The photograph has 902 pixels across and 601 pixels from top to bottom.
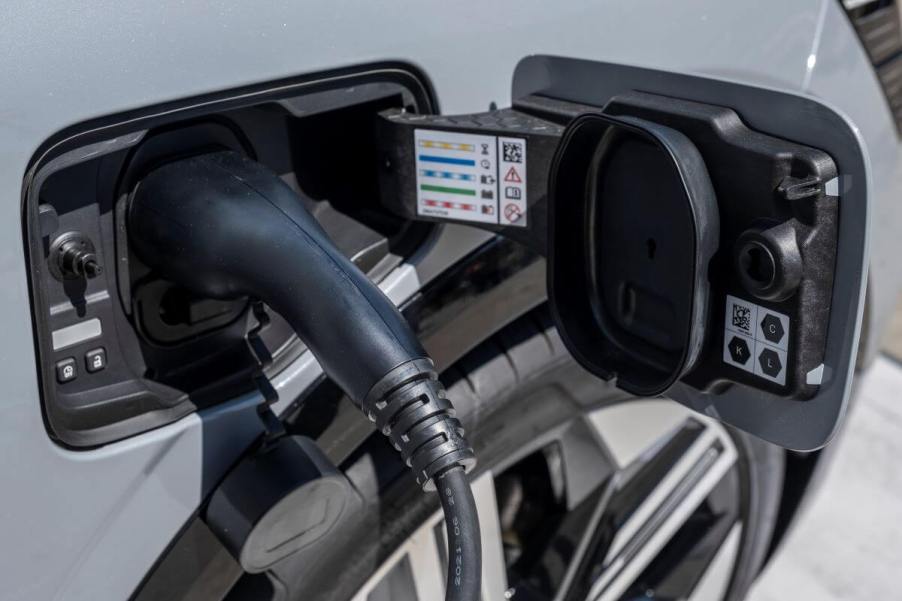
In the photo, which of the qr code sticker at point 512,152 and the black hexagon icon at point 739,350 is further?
the qr code sticker at point 512,152

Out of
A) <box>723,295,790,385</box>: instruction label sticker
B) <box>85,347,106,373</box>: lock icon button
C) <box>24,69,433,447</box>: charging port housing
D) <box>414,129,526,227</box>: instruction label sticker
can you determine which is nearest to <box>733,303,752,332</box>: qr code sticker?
<box>723,295,790,385</box>: instruction label sticker

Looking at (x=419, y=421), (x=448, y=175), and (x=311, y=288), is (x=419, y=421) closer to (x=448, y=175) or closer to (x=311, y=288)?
(x=311, y=288)

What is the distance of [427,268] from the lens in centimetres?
111

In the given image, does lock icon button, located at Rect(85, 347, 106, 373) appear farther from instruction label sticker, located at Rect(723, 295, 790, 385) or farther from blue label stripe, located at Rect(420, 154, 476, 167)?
instruction label sticker, located at Rect(723, 295, 790, 385)

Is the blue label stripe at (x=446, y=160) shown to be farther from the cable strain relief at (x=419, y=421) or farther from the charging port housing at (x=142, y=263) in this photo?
the cable strain relief at (x=419, y=421)

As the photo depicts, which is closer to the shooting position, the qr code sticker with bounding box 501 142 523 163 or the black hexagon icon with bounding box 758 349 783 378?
the black hexagon icon with bounding box 758 349 783 378

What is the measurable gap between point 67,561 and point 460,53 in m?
0.62

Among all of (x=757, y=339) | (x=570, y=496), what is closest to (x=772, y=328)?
(x=757, y=339)

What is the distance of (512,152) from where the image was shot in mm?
1004

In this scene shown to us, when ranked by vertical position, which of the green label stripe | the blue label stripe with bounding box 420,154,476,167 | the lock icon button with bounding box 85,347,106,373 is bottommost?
the lock icon button with bounding box 85,347,106,373

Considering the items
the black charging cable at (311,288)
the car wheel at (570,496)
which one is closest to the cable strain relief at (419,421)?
the black charging cable at (311,288)

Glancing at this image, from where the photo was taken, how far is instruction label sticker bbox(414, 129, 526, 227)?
1012 millimetres

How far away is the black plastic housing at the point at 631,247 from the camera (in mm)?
858

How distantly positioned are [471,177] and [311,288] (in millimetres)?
228
